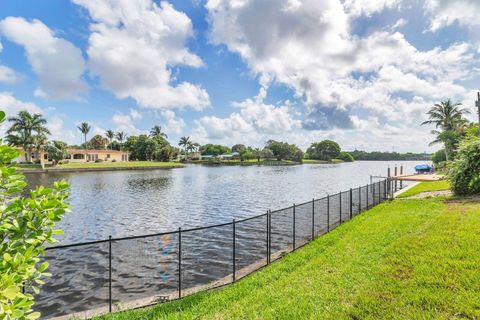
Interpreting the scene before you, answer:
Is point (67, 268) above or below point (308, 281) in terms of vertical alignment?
below

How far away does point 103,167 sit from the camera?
69.6 metres

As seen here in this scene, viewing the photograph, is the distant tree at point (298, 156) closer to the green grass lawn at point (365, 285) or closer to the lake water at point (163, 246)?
the lake water at point (163, 246)

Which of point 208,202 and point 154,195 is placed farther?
point 154,195

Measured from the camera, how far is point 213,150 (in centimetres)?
16850

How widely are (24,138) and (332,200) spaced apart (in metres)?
73.8

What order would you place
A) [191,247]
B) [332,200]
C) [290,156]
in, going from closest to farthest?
[191,247] < [332,200] < [290,156]

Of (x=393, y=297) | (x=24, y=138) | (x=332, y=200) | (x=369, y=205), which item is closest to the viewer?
(x=393, y=297)

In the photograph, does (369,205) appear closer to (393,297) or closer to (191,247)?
(191,247)

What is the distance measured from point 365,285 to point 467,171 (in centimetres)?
1448

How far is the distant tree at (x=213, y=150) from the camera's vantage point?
168 m

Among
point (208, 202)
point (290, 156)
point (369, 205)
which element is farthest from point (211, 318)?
point (290, 156)

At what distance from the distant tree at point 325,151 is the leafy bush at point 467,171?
481 feet

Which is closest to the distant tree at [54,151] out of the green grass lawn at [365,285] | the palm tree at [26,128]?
the palm tree at [26,128]

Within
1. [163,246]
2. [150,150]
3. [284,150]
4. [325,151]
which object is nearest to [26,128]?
[150,150]
